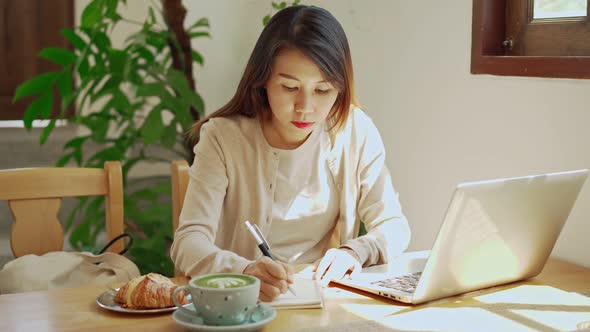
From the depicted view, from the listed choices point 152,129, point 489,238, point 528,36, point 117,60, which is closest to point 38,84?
point 117,60

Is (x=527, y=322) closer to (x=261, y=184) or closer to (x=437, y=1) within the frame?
(x=261, y=184)

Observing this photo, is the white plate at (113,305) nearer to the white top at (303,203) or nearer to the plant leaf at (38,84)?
the white top at (303,203)

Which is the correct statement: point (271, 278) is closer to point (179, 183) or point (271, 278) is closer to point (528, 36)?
point (179, 183)

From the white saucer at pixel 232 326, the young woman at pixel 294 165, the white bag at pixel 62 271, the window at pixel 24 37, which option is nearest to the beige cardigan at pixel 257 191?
the young woman at pixel 294 165

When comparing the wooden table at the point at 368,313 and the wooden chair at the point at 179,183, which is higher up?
the wooden chair at the point at 179,183

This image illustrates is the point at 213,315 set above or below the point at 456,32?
below

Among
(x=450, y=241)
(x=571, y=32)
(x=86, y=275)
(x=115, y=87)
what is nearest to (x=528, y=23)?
(x=571, y=32)

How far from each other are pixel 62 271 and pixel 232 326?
1.85 ft

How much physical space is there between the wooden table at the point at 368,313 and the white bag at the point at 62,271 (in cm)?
19

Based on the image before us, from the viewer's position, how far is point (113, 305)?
125cm

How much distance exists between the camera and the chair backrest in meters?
1.63

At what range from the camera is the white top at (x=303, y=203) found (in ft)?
5.66

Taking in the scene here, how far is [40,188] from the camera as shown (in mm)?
1653

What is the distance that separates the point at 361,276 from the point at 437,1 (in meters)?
0.87
